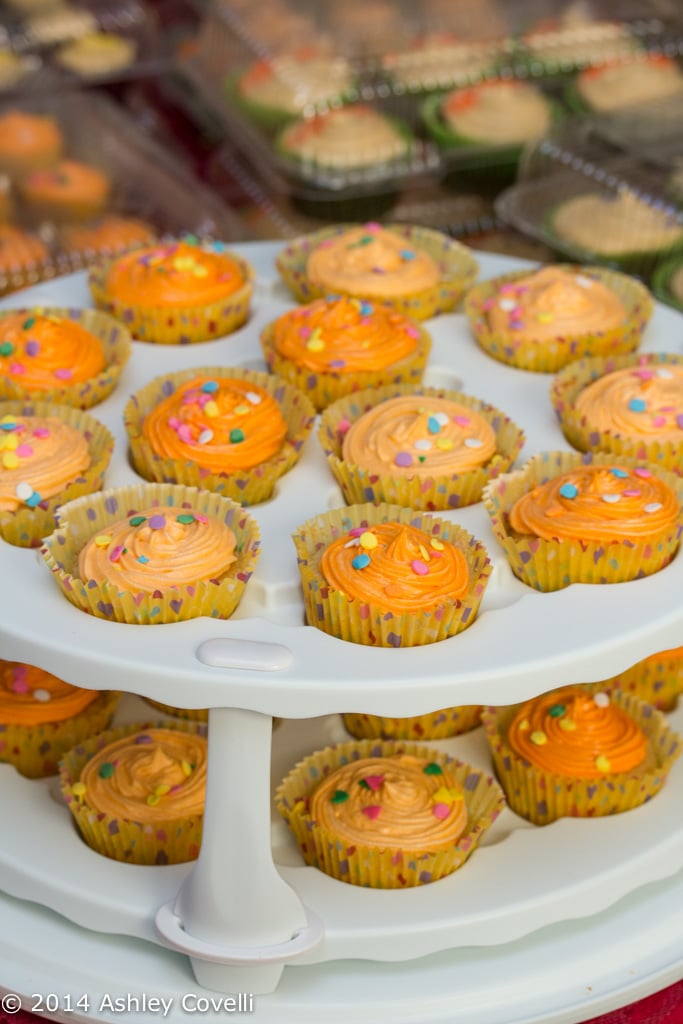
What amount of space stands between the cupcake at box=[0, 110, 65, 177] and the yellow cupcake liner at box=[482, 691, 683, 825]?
277 cm

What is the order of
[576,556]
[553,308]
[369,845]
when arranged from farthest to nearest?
1. [553,308]
2. [369,845]
3. [576,556]

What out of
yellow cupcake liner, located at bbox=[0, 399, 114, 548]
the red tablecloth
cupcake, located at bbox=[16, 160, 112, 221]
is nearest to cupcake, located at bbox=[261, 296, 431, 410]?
yellow cupcake liner, located at bbox=[0, 399, 114, 548]

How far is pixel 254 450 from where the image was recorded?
219 centimetres

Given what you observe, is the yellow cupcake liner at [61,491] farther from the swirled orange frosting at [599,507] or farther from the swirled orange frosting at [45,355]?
the swirled orange frosting at [599,507]

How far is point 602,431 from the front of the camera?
7.40ft

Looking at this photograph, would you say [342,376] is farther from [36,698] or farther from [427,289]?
[36,698]

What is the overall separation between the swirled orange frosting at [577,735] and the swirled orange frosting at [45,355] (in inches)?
36.3

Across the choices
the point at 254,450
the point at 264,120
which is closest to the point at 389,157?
the point at 264,120

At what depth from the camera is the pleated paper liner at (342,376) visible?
240cm

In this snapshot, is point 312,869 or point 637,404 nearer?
point 312,869

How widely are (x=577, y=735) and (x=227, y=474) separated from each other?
707 millimetres

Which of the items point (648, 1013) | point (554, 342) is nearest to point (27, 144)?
point (554, 342)

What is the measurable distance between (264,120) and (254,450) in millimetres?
2442

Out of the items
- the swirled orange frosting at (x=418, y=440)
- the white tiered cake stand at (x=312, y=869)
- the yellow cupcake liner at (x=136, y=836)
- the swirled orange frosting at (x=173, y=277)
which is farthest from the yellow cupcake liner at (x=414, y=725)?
the swirled orange frosting at (x=173, y=277)
